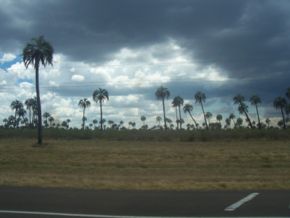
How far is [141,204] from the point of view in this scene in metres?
13.0

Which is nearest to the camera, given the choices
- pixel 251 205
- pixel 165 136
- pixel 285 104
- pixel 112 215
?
pixel 112 215

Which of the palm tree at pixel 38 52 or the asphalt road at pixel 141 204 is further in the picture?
the palm tree at pixel 38 52

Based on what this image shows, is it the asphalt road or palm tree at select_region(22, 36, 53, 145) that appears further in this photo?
palm tree at select_region(22, 36, 53, 145)

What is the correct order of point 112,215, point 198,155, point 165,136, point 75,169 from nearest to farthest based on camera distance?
point 112,215
point 75,169
point 198,155
point 165,136

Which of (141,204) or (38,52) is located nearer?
(141,204)

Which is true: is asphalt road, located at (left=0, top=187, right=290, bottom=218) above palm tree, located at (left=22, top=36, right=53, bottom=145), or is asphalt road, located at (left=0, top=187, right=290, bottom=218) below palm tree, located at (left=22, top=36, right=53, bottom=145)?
below

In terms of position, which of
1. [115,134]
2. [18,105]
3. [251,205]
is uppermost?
[18,105]

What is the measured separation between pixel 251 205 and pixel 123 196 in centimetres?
398

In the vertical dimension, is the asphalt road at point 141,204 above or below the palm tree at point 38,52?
below

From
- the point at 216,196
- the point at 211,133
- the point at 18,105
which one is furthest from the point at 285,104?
the point at 216,196

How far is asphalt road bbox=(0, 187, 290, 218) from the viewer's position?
452 inches

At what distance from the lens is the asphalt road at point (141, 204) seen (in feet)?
37.6

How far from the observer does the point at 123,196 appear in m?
14.8

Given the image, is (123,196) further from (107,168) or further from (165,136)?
(165,136)
